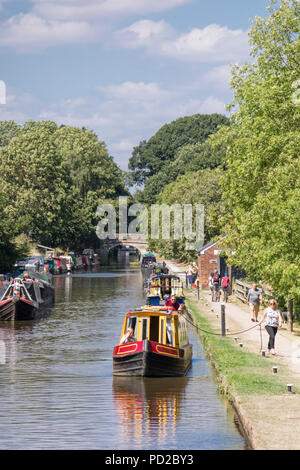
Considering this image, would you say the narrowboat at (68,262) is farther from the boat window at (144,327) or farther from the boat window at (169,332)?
the boat window at (169,332)

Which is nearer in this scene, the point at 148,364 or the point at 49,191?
the point at 148,364

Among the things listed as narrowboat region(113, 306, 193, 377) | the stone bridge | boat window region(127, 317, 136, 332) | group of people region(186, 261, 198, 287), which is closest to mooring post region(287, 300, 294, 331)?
narrowboat region(113, 306, 193, 377)

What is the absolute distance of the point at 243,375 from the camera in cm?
2188

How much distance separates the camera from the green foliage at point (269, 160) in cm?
2859

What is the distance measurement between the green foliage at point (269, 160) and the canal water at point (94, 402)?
483 centimetres

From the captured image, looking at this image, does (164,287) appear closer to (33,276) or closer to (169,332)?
(33,276)

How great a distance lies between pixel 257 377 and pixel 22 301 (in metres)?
24.6

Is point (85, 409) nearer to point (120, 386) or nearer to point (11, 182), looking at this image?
point (120, 386)

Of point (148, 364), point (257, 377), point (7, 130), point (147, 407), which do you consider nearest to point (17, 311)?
point (148, 364)

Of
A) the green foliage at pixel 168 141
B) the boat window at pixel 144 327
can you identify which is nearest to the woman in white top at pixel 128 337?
the boat window at pixel 144 327

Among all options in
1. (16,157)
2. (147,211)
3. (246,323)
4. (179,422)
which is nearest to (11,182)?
(16,157)

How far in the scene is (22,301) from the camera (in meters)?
43.8

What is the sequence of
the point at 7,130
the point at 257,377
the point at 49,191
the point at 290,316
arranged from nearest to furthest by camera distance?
the point at 257,377, the point at 290,316, the point at 49,191, the point at 7,130

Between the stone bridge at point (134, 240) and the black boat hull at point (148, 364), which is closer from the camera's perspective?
the black boat hull at point (148, 364)
